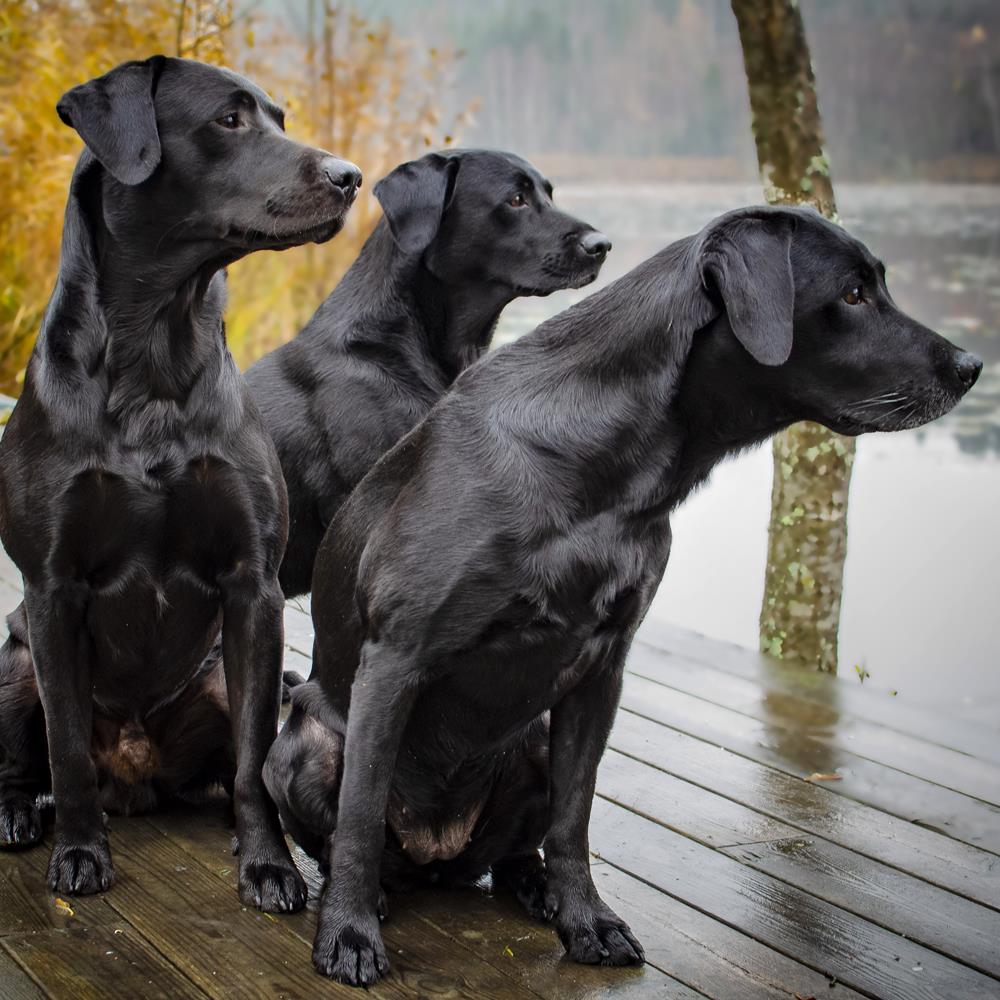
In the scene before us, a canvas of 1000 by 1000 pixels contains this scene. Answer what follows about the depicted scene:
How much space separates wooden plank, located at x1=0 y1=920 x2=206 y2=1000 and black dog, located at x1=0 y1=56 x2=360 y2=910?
0.18 metres

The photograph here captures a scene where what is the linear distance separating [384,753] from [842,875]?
97cm

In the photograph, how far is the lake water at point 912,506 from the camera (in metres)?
6.09

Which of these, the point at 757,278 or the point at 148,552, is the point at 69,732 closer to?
the point at 148,552

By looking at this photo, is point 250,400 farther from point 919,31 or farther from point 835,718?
point 919,31

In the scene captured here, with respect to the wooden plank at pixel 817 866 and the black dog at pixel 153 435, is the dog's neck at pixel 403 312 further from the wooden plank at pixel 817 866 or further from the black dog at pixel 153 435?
the wooden plank at pixel 817 866

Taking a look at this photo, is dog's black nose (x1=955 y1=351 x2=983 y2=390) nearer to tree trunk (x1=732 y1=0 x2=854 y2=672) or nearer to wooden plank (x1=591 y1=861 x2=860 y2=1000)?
wooden plank (x1=591 y1=861 x2=860 y2=1000)

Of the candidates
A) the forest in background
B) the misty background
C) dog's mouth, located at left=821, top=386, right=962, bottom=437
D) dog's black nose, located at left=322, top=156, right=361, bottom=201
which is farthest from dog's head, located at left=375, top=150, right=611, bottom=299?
the forest in background

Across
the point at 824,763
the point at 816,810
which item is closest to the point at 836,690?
the point at 824,763

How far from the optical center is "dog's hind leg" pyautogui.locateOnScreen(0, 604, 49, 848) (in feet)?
8.49

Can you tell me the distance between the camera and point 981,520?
6.51 meters

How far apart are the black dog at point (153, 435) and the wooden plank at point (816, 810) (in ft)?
3.41

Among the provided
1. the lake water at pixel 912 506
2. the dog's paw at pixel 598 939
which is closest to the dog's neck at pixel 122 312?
the dog's paw at pixel 598 939

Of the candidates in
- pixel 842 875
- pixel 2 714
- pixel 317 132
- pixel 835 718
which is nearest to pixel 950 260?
pixel 317 132

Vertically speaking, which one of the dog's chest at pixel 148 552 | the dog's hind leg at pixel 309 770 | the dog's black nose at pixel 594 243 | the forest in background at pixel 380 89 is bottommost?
the dog's hind leg at pixel 309 770
